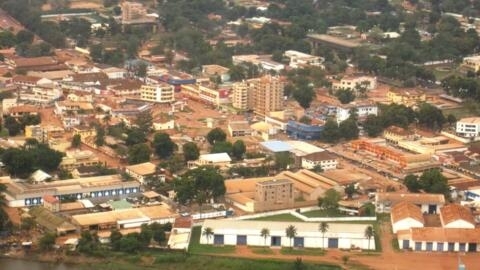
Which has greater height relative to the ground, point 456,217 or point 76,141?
point 456,217

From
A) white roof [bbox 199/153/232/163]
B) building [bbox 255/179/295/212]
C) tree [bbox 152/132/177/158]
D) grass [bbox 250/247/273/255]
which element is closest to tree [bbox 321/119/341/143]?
white roof [bbox 199/153/232/163]

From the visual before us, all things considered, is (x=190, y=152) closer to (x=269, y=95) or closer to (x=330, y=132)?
(x=330, y=132)

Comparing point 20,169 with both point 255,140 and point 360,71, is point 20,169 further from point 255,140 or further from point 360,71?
point 360,71

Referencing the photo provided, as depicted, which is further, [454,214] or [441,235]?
[454,214]

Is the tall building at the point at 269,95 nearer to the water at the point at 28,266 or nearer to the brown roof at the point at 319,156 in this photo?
the brown roof at the point at 319,156

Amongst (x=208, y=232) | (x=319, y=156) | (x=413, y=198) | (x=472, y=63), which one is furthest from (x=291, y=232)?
(x=472, y=63)

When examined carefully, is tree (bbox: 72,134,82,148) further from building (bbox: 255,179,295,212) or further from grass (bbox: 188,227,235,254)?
grass (bbox: 188,227,235,254)
